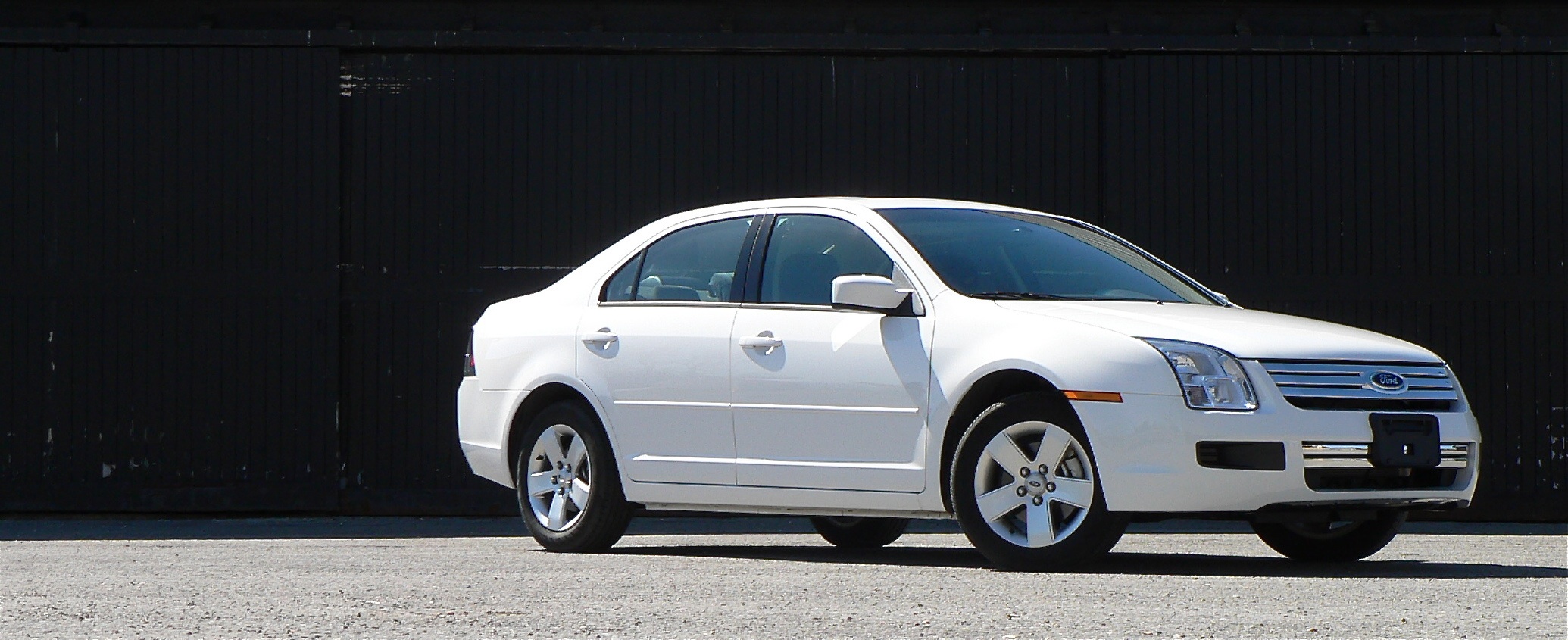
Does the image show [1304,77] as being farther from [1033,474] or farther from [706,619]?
[706,619]

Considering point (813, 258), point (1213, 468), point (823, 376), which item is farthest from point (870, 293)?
point (1213, 468)

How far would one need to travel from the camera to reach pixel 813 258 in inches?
338

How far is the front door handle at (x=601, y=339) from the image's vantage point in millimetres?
8898

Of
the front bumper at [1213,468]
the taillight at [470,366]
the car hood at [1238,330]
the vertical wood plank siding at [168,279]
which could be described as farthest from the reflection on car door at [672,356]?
the vertical wood plank siding at [168,279]

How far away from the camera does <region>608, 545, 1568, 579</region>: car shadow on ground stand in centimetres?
766

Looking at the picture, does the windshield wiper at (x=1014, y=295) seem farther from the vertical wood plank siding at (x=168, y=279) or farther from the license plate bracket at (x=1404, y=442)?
the vertical wood plank siding at (x=168, y=279)

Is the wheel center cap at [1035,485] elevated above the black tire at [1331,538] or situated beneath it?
elevated above

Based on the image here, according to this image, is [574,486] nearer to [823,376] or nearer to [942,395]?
[823,376]

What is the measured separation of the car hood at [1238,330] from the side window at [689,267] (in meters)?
1.44

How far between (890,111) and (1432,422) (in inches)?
277

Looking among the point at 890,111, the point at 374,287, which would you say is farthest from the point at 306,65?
the point at 890,111

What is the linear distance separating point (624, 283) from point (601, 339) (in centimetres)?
36

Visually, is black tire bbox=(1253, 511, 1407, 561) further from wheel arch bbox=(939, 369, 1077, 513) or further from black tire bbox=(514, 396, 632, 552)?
black tire bbox=(514, 396, 632, 552)

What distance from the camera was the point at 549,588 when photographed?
22.9 feet
